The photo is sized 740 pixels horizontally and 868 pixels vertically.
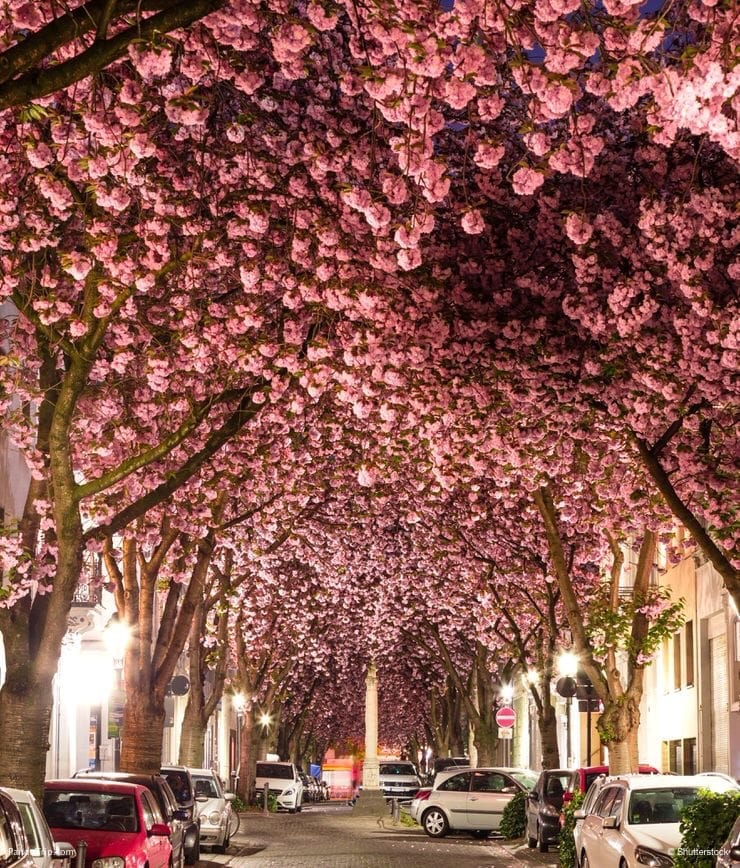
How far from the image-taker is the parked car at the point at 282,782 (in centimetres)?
5306

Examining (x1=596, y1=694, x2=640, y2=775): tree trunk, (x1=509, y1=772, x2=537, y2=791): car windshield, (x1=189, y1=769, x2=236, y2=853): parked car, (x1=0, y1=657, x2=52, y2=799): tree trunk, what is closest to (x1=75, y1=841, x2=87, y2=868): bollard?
(x1=0, y1=657, x2=52, y2=799): tree trunk

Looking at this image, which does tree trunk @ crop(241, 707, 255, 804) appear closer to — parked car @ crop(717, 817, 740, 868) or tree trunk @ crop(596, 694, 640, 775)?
tree trunk @ crop(596, 694, 640, 775)

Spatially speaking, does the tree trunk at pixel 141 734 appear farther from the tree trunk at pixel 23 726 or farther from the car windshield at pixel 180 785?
the tree trunk at pixel 23 726

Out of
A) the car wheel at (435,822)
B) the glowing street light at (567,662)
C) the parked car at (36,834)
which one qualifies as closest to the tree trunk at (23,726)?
the parked car at (36,834)

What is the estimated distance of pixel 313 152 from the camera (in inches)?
531

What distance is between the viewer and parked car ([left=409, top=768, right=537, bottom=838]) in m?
36.4

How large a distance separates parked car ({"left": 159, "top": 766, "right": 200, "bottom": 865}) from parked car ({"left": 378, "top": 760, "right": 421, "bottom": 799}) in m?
34.6

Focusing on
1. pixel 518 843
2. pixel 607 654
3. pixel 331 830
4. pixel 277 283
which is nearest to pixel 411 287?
pixel 277 283

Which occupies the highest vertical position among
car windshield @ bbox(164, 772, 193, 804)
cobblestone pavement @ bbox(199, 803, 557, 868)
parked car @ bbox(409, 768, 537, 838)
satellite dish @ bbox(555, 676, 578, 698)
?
satellite dish @ bbox(555, 676, 578, 698)

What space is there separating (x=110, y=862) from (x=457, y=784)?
2241 cm

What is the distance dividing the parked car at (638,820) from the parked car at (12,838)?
7203 millimetres

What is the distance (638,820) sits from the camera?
1702 centimetres

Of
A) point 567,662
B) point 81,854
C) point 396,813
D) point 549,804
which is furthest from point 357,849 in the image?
point 81,854

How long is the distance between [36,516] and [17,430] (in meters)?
1.51
